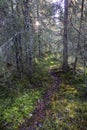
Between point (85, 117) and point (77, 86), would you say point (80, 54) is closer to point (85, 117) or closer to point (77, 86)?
point (77, 86)

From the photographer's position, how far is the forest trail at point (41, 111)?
8.64 metres

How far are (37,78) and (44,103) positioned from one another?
2.89m

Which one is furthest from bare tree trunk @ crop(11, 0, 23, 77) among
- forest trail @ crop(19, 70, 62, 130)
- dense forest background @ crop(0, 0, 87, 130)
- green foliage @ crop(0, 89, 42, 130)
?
forest trail @ crop(19, 70, 62, 130)

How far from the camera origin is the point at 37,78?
12922 millimetres

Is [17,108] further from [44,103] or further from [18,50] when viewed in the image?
[18,50]

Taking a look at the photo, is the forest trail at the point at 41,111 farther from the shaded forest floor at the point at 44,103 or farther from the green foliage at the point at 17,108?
the green foliage at the point at 17,108

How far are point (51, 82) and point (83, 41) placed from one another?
3617 mm

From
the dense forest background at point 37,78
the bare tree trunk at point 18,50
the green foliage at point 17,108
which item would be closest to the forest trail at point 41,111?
the dense forest background at point 37,78

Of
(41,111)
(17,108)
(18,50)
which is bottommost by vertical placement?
(41,111)

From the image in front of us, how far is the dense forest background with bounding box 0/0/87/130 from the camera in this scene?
9.02m

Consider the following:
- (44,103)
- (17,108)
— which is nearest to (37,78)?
(44,103)

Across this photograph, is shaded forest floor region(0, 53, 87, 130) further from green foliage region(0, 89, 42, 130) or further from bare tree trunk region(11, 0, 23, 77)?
bare tree trunk region(11, 0, 23, 77)

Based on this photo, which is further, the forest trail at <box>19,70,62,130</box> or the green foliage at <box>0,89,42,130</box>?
the green foliage at <box>0,89,42,130</box>

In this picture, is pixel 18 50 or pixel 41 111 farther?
pixel 18 50
